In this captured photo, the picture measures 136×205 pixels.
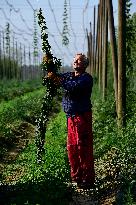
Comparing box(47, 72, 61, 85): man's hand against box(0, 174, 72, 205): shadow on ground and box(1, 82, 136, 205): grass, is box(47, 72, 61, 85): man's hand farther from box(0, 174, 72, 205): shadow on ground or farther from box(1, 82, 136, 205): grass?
box(0, 174, 72, 205): shadow on ground

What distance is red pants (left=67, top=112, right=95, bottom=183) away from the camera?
745 centimetres

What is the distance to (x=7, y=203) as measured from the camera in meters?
6.02

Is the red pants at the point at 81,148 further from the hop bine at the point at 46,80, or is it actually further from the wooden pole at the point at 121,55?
the wooden pole at the point at 121,55

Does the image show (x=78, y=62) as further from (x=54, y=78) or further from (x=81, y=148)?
(x=81, y=148)

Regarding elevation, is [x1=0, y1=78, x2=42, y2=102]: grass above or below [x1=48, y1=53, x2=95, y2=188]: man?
above

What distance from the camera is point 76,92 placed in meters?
7.41

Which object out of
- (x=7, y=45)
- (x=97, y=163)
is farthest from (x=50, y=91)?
(x=7, y=45)

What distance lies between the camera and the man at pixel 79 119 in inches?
291

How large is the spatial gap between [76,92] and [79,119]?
1.24ft

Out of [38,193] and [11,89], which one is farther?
[11,89]

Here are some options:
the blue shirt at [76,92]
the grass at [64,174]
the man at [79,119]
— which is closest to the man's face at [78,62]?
the man at [79,119]

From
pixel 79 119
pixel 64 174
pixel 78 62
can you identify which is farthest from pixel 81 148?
pixel 78 62

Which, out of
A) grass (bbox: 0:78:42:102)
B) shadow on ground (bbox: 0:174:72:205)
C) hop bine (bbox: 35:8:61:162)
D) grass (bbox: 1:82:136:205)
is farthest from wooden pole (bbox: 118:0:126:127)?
grass (bbox: 0:78:42:102)

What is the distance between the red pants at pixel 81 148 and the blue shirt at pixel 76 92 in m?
0.10
